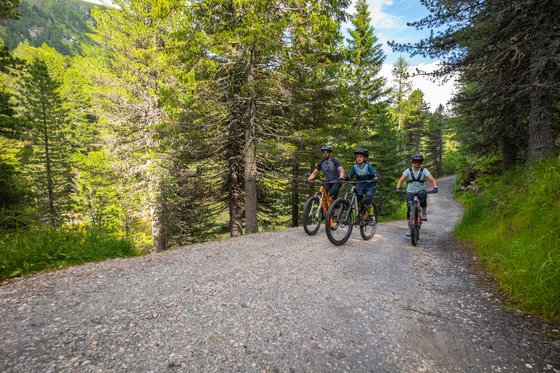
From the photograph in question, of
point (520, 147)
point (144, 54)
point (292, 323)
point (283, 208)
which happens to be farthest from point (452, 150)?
point (292, 323)

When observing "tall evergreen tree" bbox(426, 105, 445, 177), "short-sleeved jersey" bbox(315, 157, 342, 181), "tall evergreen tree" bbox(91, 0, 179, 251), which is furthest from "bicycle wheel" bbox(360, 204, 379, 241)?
"tall evergreen tree" bbox(426, 105, 445, 177)

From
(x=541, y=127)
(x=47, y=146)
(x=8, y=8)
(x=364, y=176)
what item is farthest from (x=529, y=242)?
(x=47, y=146)

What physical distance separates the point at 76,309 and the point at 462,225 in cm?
1075

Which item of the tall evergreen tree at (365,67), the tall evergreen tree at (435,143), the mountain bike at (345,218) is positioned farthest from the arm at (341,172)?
the tall evergreen tree at (435,143)

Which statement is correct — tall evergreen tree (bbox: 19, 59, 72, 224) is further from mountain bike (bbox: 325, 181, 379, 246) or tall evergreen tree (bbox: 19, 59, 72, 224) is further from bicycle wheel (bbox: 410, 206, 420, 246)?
bicycle wheel (bbox: 410, 206, 420, 246)

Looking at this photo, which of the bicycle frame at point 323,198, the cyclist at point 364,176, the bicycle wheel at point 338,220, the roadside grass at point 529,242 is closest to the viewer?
the roadside grass at point 529,242

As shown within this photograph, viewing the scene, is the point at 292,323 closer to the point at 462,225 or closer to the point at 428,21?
the point at 462,225

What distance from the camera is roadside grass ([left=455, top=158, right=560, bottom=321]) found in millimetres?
3424

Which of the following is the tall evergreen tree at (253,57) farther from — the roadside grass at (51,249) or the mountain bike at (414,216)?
the mountain bike at (414,216)

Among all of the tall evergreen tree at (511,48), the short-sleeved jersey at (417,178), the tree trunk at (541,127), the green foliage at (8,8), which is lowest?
the short-sleeved jersey at (417,178)

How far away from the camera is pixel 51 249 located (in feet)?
19.2

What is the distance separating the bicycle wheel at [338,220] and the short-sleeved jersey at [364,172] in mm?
1268

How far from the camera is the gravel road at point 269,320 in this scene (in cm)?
262

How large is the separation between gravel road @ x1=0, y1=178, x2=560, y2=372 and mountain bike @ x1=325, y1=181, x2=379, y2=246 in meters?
1.34
